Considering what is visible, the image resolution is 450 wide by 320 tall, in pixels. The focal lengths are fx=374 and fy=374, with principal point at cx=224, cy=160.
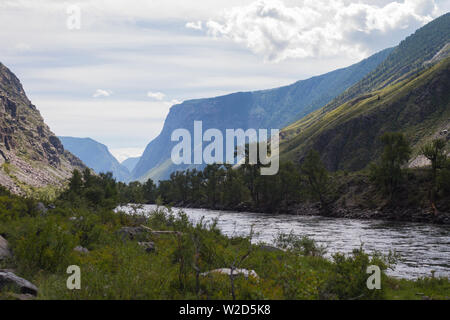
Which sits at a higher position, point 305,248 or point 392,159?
point 392,159

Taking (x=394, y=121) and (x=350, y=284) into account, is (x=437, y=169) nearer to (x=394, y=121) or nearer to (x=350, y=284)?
(x=350, y=284)

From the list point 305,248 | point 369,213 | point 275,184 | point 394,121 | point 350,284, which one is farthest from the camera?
point 394,121

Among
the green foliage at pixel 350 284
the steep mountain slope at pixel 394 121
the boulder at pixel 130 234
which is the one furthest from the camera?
the steep mountain slope at pixel 394 121

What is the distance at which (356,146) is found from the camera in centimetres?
18138

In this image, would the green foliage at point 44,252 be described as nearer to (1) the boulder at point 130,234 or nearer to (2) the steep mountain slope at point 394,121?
(1) the boulder at point 130,234

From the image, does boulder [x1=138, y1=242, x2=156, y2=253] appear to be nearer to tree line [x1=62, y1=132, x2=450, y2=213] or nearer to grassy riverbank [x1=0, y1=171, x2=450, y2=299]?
grassy riverbank [x1=0, y1=171, x2=450, y2=299]

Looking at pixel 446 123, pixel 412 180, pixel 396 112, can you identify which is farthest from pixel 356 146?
pixel 412 180

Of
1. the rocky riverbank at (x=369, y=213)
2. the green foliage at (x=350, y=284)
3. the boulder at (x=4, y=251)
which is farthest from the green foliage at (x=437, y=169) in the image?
the boulder at (x=4, y=251)

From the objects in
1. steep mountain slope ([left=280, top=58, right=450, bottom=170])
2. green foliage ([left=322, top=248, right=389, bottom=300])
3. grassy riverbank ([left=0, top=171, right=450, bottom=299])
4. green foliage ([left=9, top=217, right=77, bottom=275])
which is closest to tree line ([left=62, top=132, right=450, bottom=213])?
grassy riverbank ([left=0, top=171, right=450, bottom=299])

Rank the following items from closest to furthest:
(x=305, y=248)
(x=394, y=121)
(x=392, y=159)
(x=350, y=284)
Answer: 1. (x=350, y=284)
2. (x=305, y=248)
3. (x=392, y=159)
4. (x=394, y=121)

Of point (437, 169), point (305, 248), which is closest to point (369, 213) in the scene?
point (437, 169)

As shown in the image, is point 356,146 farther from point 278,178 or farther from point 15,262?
point 15,262

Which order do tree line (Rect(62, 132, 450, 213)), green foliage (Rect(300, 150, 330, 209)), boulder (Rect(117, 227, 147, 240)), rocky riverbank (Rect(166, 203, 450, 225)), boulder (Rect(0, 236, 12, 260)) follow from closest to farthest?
boulder (Rect(0, 236, 12, 260)), boulder (Rect(117, 227, 147, 240)), rocky riverbank (Rect(166, 203, 450, 225)), tree line (Rect(62, 132, 450, 213)), green foliage (Rect(300, 150, 330, 209))
